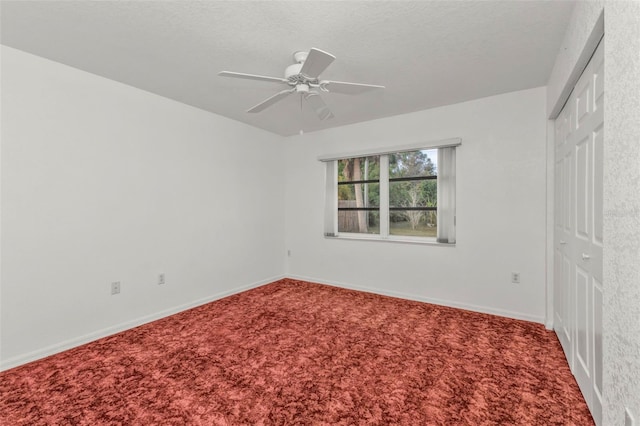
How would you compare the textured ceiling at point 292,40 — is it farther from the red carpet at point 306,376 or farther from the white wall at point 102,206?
the red carpet at point 306,376

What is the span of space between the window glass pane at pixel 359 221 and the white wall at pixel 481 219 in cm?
29

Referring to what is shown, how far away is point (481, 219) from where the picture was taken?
11.6 ft

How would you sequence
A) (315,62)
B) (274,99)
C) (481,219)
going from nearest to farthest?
(315,62) < (274,99) < (481,219)

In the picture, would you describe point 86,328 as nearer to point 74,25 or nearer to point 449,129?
point 74,25

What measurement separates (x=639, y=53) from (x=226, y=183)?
4047 millimetres

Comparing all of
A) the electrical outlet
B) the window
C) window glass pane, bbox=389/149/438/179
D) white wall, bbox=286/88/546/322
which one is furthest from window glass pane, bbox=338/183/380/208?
the electrical outlet

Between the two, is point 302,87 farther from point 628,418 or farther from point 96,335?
point 96,335

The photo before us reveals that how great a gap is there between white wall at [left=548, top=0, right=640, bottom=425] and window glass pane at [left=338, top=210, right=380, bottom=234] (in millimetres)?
3198

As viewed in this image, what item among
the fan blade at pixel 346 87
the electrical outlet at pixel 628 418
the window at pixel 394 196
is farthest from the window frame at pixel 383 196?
the electrical outlet at pixel 628 418

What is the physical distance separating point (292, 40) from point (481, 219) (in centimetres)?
290

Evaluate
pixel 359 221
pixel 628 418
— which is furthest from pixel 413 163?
pixel 628 418

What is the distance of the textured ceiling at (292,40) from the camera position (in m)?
1.90

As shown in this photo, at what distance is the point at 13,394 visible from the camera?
6.51ft

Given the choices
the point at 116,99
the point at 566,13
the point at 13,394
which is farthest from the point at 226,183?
the point at 566,13
